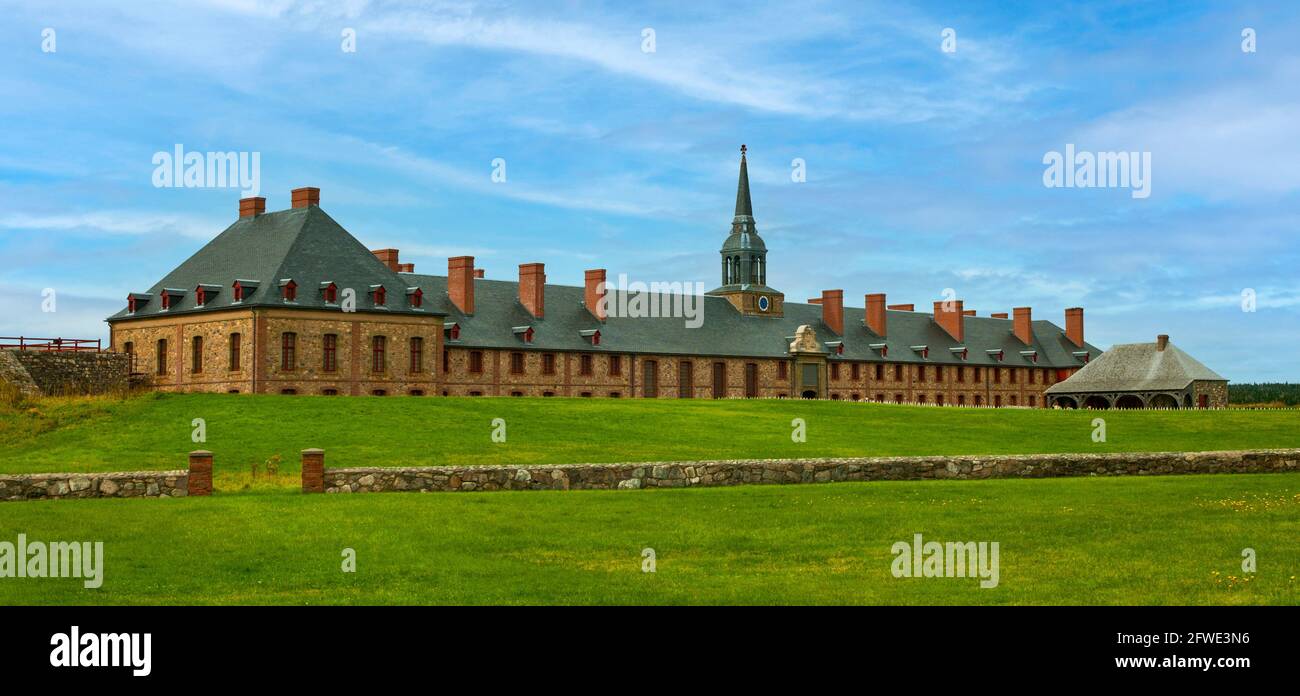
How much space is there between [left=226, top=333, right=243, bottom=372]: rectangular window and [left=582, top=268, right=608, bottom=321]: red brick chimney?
80.9 feet

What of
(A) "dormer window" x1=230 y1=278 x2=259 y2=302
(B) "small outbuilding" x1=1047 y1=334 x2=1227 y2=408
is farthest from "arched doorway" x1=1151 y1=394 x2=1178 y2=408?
(A) "dormer window" x1=230 y1=278 x2=259 y2=302

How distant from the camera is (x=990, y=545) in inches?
765

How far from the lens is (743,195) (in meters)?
96.9

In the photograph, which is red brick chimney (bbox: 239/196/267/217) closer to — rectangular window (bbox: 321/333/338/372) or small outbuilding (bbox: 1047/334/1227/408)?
rectangular window (bbox: 321/333/338/372)

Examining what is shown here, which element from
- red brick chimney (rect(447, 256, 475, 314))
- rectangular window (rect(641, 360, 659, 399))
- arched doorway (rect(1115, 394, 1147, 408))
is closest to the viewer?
red brick chimney (rect(447, 256, 475, 314))

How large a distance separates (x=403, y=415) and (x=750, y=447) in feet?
41.2

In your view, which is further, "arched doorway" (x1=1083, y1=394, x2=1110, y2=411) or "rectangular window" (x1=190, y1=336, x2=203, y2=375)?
"arched doorway" (x1=1083, y1=394, x2=1110, y2=411)

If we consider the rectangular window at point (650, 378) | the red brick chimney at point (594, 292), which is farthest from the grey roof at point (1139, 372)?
the red brick chimney at point (594, 292)

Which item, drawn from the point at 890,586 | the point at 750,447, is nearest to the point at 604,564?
the point at 890,586

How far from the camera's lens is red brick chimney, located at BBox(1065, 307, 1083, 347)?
109 metres

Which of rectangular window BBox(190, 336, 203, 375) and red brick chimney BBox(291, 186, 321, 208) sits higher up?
red brick chimney BBox(291, 186, 321, 208)

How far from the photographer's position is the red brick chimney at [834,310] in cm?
9450

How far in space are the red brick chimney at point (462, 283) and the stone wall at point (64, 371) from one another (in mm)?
24516

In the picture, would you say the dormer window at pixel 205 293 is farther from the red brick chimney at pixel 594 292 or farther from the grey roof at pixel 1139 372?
the grey roof at pixel 1139 372
